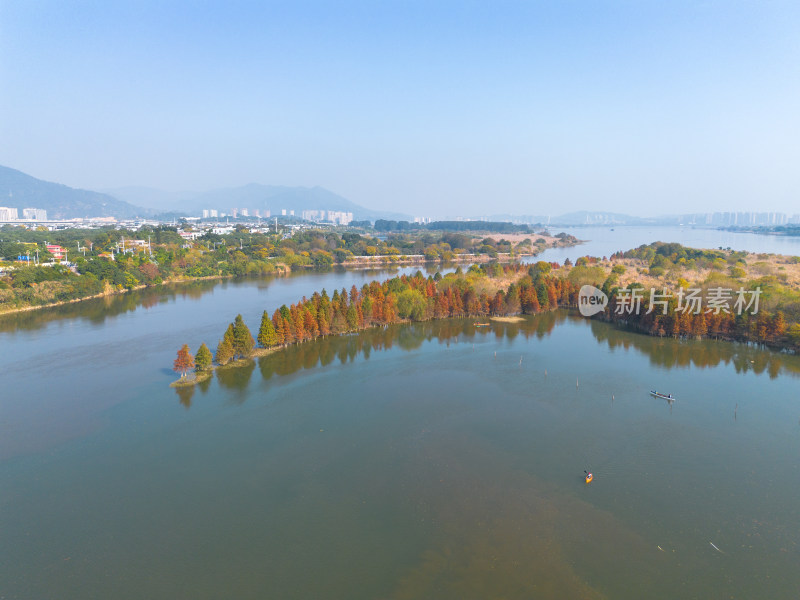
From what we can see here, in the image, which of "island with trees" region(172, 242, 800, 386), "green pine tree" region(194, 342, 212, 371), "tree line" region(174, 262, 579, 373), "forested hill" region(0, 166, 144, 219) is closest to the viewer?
"green pine tree" region(194, 342, 212, 371)

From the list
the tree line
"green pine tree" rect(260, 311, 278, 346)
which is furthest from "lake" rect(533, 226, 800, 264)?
"green pine tree" rect(260, 311, 278, 346)

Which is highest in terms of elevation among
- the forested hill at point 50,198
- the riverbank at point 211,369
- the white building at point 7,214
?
the forested hill at point 50,198

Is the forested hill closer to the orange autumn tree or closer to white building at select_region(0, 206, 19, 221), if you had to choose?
white building at select_region(0, 206, 19, 221)

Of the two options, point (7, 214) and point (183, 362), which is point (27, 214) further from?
point (183, 362)

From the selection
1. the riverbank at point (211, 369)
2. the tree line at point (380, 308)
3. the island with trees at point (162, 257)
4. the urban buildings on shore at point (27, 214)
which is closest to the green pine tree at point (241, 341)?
the tree line at point (380, 308)

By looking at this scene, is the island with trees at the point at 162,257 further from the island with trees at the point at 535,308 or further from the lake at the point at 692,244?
the island with trees at the point at 535,308

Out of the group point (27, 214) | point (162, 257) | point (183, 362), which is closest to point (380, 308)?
point (183, 362)
